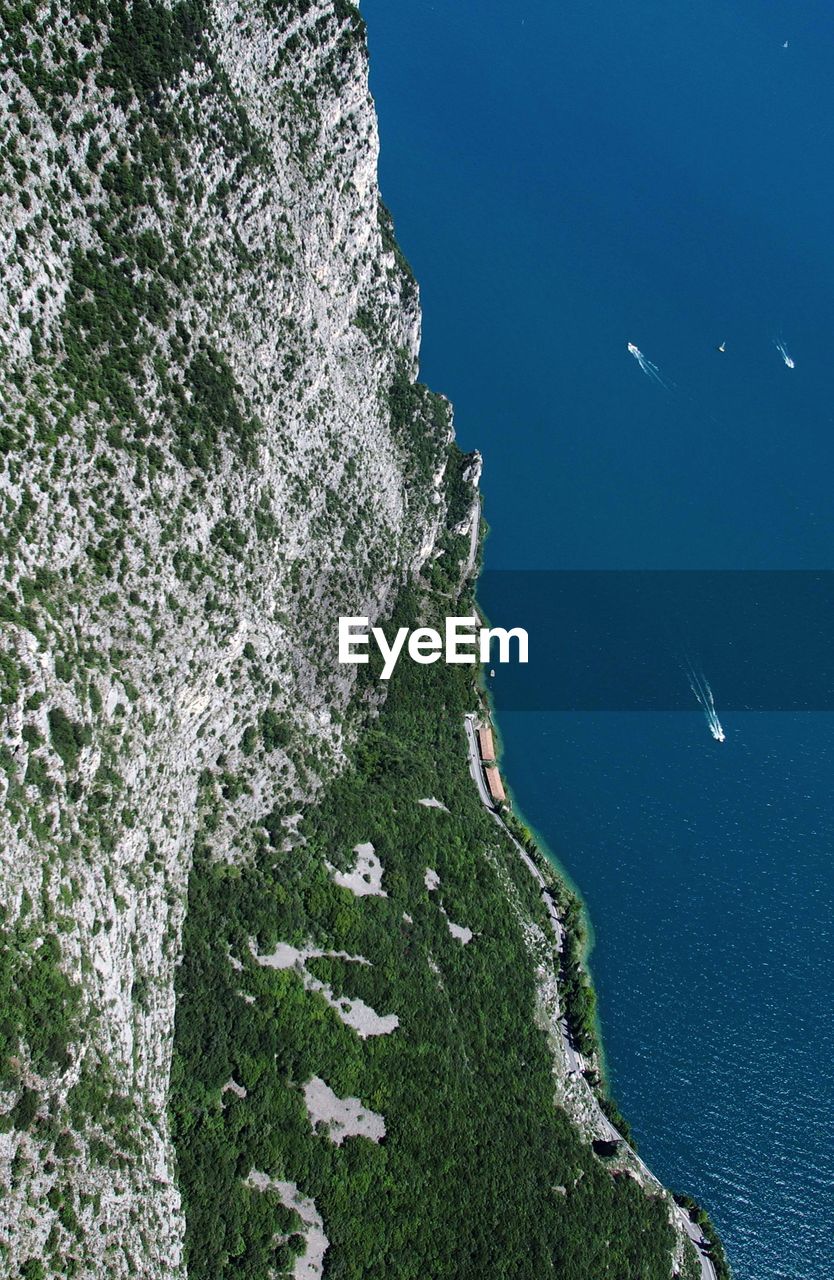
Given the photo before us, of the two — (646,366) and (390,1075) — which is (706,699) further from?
(390,1075)

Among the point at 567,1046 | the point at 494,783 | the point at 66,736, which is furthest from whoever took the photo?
the point at 494,783

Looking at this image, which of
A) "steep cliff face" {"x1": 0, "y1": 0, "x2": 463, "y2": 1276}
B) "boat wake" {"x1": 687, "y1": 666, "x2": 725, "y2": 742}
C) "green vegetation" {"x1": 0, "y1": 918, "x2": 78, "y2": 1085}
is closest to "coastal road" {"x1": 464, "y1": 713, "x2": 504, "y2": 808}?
"steep cliff face" {"x1": 0, "y1": 0, "x2": 463, "y2": 1276}

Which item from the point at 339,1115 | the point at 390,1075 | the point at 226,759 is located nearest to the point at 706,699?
the point at 390,1075

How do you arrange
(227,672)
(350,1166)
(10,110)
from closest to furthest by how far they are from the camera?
(10,110)
(350,1166)
(227,672)

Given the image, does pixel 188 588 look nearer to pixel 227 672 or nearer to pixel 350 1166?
pixel 227 672

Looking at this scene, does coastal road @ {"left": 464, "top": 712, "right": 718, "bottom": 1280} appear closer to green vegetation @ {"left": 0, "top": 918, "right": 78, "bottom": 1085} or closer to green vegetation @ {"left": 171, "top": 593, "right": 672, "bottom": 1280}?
green vegetation @ {"left": 171, "top": 593, "right": 672, "bottom": 1280}

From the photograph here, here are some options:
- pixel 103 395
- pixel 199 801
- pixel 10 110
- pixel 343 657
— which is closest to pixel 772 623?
pixel 343 657
